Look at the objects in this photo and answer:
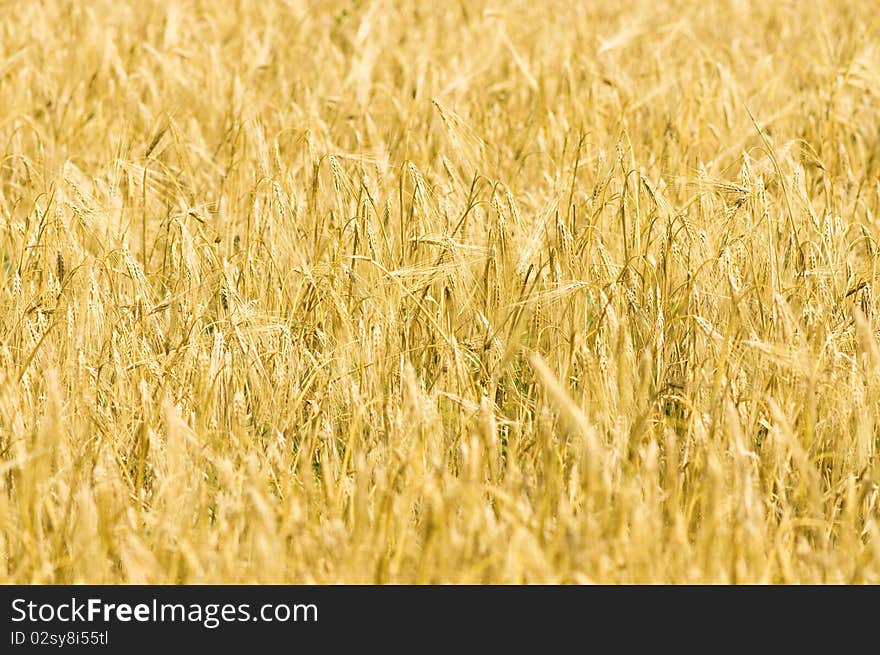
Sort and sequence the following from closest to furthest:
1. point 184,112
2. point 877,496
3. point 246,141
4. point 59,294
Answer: point 877,496 → point 59,294 → point 246,141 → point 184,112

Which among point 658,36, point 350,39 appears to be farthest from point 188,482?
point 658,36

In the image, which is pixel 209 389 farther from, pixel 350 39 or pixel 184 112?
pixel 350 39

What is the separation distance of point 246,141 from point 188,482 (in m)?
1.61

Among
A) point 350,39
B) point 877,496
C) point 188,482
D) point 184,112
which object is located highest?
point 350,39

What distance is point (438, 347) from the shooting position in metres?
2.24

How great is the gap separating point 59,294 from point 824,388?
151 cm

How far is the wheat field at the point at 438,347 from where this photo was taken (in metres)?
1.74

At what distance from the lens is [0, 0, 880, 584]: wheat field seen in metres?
1.74

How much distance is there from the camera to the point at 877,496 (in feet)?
6.61

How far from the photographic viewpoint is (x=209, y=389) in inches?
82.2

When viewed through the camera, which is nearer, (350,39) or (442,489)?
(442,489)
